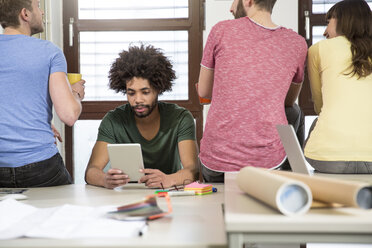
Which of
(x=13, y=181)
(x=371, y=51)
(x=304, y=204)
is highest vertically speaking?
(x=371, y=51)

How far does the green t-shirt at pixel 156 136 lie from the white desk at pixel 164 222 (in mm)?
614

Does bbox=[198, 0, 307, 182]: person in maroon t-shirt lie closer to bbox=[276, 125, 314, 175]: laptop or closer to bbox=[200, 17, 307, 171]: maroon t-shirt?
bbox=[200, 17, 307, 171]: maroon t-shirt

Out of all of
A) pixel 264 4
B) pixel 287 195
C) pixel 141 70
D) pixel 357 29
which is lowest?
pixel 287 195

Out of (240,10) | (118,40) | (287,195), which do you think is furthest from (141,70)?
(118,40)

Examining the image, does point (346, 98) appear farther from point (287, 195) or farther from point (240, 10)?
point (287, 195)

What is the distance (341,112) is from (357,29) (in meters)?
0.38

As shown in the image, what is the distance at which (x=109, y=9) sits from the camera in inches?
159

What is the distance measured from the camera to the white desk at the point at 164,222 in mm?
920

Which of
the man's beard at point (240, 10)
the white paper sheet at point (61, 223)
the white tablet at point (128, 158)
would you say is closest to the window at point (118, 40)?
the man's beard at point (240, 10)

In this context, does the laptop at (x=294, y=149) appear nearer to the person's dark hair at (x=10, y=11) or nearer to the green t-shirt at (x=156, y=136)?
the green t-shirt at (x=156, y=136)

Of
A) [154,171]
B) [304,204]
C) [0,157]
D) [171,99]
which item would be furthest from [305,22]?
[304,204]

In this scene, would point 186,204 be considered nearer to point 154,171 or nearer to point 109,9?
point 154,171

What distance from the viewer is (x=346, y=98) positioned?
6.43ft

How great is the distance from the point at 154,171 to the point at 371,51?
103 cm
